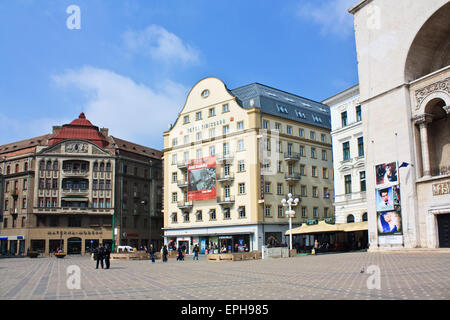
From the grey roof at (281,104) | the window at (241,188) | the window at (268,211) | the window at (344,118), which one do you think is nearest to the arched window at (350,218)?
the window at (344,118)

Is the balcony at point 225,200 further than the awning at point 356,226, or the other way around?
the balcony at point 225,200

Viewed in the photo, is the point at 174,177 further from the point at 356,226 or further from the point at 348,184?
the point at 356,226

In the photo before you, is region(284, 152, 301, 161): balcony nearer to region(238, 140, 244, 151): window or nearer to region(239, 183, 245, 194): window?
region(238, 140, 244, 151): window

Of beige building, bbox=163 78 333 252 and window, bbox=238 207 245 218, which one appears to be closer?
beige building, bbox=163 78 333 252

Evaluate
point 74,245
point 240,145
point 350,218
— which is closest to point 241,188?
point 240,145

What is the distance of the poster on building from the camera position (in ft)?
102

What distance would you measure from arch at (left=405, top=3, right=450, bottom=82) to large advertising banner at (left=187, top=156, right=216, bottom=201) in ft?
100

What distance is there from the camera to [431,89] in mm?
29891

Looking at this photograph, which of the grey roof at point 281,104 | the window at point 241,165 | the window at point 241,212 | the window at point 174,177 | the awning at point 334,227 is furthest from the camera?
the window at point 174,177

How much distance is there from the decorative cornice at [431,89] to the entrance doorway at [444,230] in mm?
7741

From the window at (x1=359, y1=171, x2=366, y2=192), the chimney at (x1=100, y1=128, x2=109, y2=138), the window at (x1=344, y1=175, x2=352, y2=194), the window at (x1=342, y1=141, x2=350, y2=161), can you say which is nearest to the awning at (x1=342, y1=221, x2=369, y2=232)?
the window at (x1=359, y1=171, x2=366, y2=192)

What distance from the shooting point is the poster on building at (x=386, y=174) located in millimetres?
31219

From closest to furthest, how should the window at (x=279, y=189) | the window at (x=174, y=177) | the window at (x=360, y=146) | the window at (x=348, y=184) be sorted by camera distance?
the window at (x=360, y=146) → the window at (x=348, y=184) → the window at (x=279, y=189) → the window at (x=174, y=177)

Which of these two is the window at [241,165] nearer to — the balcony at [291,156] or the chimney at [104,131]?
the balcony at [291,156]
